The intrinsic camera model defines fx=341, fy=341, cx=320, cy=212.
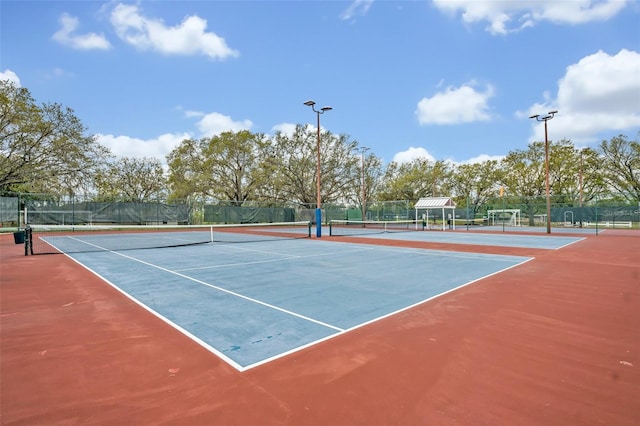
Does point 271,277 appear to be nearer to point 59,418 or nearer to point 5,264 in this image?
point 59,418

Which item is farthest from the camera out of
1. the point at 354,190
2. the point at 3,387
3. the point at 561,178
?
the point at 354,190

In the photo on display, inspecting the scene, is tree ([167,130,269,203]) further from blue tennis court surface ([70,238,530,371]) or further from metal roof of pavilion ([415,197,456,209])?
blue tennis court surface ([70,238,530,371])

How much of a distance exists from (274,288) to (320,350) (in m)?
3.27

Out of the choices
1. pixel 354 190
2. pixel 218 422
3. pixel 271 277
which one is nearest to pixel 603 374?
pixel 218 422

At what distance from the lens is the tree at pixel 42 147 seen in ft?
85.1

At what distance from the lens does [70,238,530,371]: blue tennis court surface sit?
449cm

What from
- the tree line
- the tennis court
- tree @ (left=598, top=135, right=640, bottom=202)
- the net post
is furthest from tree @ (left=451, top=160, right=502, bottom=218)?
the net post

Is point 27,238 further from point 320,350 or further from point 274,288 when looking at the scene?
point 320,350

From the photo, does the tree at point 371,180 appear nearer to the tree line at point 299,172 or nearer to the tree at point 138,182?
the tree line at point 299,172

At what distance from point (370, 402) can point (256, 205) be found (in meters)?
35.7

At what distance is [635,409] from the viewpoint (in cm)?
282

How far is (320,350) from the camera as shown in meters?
3.97

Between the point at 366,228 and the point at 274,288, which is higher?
the point at 274,288

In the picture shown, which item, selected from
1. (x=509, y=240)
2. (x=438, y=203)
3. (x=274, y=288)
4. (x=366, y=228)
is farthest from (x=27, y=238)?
(x=438, y=203)
